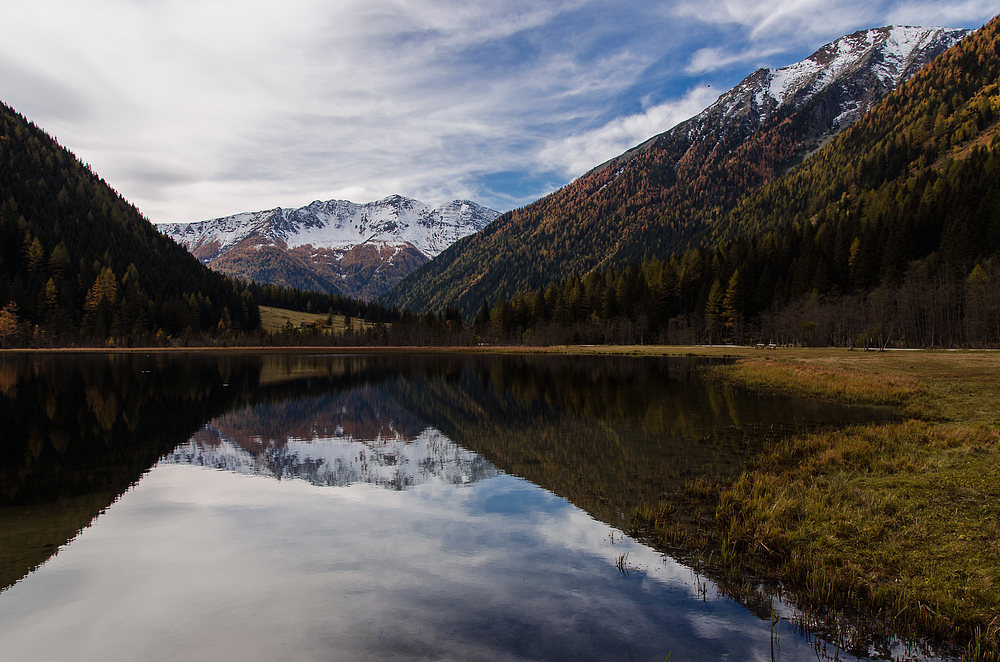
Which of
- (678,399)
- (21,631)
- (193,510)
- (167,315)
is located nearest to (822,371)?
(678,399)

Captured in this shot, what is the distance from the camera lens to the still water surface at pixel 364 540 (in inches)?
351

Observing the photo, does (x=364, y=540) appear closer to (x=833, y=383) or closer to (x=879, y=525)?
(x=879, y=525)

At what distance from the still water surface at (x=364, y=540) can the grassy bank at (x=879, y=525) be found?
49.6 inches

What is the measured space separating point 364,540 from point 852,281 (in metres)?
141

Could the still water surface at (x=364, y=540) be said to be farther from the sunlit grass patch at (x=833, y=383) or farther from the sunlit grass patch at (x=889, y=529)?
the sunlit grass patch at (x=833, y=383)

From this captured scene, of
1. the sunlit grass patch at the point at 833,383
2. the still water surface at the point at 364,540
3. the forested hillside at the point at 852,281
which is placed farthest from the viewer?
the forested hillside at the point at 852,281

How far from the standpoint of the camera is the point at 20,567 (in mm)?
11922

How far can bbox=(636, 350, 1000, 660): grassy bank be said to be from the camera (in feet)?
28.7

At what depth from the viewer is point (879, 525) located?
11852 mm

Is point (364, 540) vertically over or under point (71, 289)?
under

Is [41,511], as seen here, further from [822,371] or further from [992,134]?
[992,134]

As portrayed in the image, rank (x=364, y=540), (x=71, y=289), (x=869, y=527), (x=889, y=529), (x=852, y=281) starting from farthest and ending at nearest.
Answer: (x=71, y=289), (x=852, y=281), (x=364, y=540), (x=869, y=527), (x=889, y=529)

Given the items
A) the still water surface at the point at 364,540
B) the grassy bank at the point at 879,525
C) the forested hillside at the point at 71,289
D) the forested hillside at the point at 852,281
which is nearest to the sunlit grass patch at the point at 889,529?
the grassy bank at the point at 879,525

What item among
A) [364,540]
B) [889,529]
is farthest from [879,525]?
[364,540]
